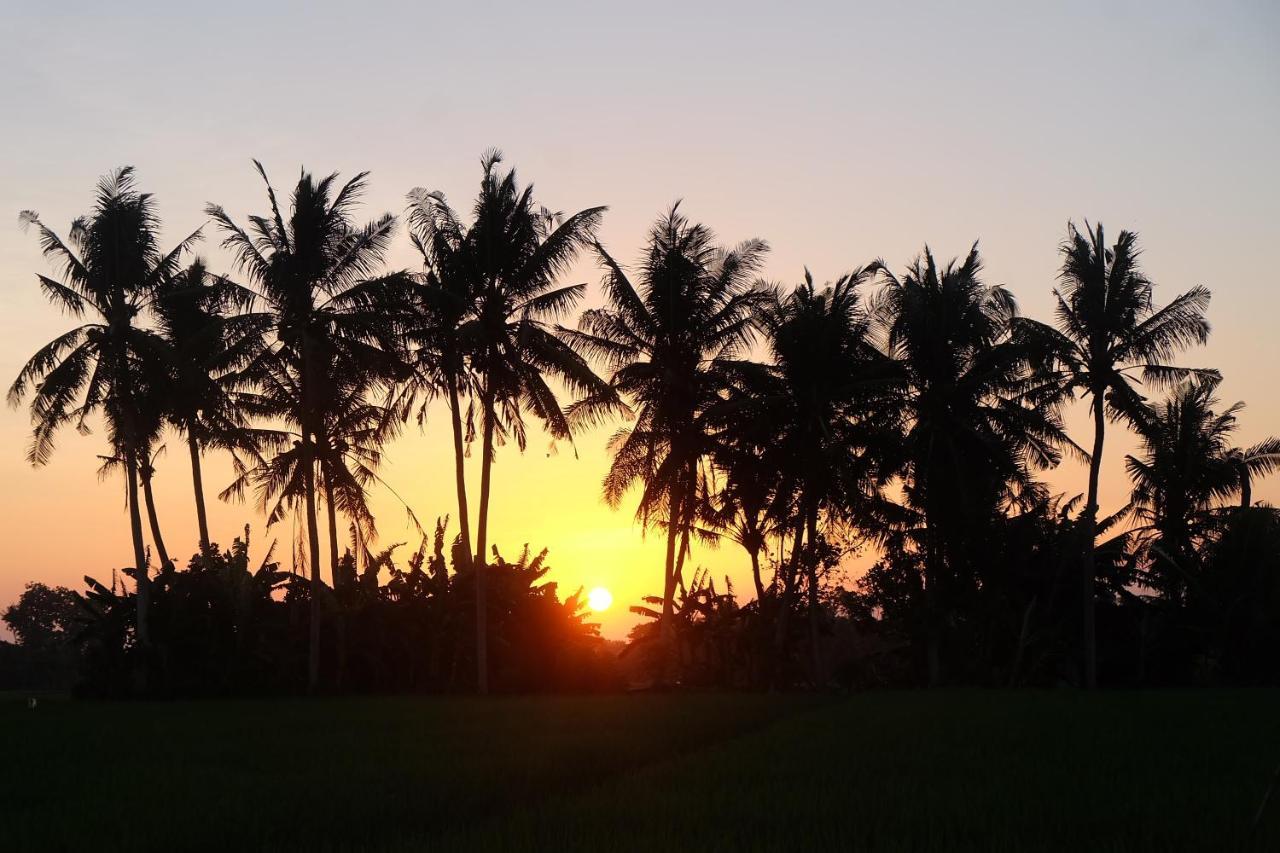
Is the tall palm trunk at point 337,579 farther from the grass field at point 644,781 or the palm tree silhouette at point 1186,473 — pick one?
the palm tree silhouette at point 1186,473

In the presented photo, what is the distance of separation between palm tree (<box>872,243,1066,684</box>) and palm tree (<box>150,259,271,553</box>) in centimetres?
1761

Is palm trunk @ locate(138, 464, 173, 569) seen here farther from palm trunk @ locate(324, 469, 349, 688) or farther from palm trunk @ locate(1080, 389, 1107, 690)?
palm trunk @ locate(1080, 389, 1107, 690)

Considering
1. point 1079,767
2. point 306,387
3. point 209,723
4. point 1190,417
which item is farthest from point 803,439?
point 1079,767

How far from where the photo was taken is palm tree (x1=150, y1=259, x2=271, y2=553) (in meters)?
29.2

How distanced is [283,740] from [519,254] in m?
16.4

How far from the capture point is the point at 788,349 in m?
34.5

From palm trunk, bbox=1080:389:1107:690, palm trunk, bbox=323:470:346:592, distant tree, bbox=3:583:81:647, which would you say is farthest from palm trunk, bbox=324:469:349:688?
distant tree, bbox=3:583:81:647

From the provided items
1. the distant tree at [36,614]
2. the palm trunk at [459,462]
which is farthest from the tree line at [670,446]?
the distant tree at [36,614]

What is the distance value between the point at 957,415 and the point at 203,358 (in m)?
20.9

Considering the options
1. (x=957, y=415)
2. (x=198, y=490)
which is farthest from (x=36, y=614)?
(x=957, y=415)

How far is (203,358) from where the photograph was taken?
3306 centimetres

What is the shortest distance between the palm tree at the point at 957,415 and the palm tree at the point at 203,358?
1761 cm

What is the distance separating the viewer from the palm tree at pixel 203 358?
29219 mm

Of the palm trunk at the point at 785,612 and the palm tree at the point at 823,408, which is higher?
the palm tree at the point at 823,408
